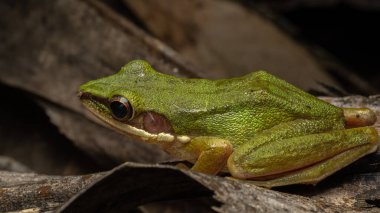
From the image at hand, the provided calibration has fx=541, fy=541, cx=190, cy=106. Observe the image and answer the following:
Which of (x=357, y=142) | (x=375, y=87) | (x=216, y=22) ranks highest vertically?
(x=216, y=22)

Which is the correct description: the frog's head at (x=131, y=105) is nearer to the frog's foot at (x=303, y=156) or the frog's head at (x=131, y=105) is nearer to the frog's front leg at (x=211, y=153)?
the frog's front leg at (x=211, y=153)

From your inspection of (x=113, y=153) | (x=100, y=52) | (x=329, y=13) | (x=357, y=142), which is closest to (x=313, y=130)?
(x=357, y=142)

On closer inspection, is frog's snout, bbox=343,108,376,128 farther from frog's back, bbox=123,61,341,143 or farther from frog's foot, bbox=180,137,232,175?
frog's foot, bbox=180,137,232,175

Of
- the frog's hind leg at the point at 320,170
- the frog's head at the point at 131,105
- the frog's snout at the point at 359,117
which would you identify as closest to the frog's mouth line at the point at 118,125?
the frog's head at the point at 131,105

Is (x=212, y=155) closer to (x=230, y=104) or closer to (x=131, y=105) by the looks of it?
(x=230, y=104)

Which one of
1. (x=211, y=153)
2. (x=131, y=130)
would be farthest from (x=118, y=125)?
(x=211, y=153)

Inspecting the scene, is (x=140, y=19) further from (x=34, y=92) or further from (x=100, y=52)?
(x=34, y=92)
